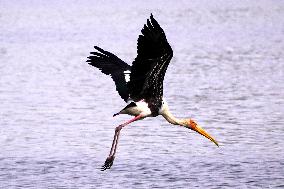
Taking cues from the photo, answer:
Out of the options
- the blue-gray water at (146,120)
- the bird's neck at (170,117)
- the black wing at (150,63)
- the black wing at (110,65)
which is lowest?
the blue-gray water at (146,120)

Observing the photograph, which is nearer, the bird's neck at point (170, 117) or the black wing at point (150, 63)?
the black wing at point (150, 63)

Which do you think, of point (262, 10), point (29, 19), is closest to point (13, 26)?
point (29, 19)

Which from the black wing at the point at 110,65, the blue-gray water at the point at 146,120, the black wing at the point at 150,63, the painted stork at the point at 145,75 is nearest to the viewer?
the black wing at the point at 150,63

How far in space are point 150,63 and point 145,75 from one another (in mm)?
334

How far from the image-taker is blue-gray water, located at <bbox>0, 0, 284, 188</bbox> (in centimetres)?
1341

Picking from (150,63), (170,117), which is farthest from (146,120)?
(150,63)

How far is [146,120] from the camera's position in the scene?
18562mm

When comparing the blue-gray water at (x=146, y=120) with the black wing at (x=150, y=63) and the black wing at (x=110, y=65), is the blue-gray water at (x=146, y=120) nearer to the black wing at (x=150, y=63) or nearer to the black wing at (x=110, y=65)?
the black wing at (x=150, y=63)

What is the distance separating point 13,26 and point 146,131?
96.9 feet

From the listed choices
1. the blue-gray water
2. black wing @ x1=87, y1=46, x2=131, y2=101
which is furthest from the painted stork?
the blue-gray water

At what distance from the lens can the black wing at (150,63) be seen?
472 inches

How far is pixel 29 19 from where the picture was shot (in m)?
51.2

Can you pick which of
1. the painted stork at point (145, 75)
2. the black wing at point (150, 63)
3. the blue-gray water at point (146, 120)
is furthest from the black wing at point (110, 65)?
the blue-gray water at point (146, 120)

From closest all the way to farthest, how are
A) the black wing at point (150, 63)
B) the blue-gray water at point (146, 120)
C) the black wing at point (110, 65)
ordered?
1. the black wing at point (150, 63)
2. the blue-gray water at point (146, 120)
3. the black wing at point (110, 65)
